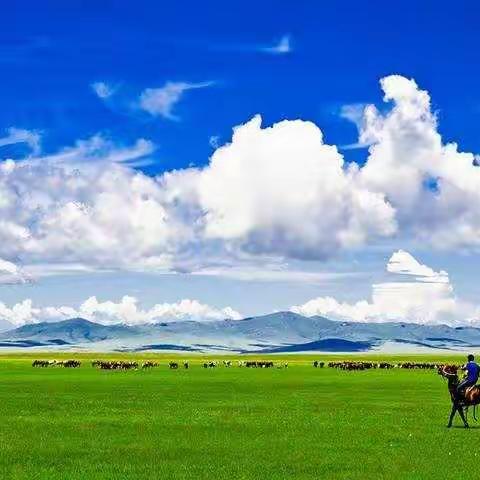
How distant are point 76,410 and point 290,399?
15426mm

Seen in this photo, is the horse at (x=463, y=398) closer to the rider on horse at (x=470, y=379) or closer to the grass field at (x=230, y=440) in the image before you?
the rider on horse at (x=470, y=379)

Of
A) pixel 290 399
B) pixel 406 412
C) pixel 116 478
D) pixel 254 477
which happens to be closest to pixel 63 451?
pixel 116 478

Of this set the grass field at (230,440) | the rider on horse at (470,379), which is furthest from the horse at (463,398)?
the grass field at (230,440)

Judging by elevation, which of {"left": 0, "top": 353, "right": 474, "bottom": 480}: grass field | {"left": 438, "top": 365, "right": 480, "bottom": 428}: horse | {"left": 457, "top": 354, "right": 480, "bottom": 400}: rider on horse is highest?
{"left": 457, "top": 354, "right": 480, "bottom": 400}: rider on horse

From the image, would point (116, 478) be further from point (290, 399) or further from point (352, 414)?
point (290, 399)

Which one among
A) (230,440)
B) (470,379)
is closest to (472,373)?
(470,379)

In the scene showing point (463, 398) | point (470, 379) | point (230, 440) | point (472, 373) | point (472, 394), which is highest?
point (472, 373)

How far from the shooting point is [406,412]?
42.0 meters

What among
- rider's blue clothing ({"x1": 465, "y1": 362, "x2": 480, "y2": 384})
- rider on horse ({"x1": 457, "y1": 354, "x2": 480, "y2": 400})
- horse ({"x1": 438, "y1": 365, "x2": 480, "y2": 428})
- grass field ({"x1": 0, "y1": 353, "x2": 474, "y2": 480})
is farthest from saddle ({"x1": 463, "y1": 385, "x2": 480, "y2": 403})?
grass field ({"x1": 0, "y1": 353, "x2": 474, "y2": 480})

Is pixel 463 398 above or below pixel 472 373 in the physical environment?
below

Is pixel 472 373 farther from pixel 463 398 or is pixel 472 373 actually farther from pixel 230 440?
pixel 230 440

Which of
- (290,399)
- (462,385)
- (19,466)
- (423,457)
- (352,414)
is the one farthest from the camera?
(290,399)

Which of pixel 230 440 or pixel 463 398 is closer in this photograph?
pixel 230 440

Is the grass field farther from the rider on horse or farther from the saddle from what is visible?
the rider on horse
